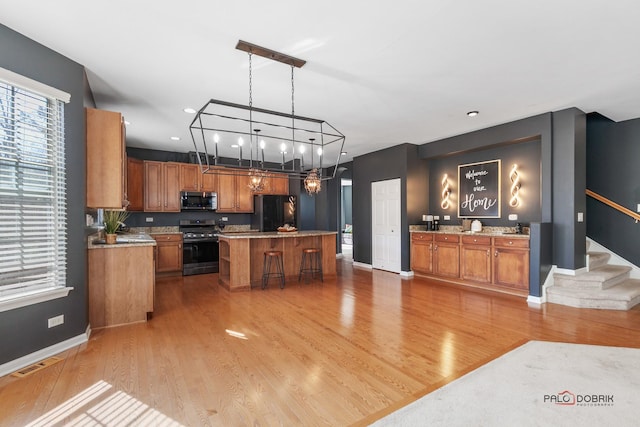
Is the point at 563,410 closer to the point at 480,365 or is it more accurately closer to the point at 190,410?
the point at 480,365

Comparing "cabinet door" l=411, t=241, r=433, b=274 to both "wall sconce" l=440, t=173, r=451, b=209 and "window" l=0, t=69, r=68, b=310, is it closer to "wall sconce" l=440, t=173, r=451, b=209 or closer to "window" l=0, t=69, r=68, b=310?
"wall sconce" l=440, t=173, r=451, b=209

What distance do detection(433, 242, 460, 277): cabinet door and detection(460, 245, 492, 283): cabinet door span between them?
4.5 inches

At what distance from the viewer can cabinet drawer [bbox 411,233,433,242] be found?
236 inches

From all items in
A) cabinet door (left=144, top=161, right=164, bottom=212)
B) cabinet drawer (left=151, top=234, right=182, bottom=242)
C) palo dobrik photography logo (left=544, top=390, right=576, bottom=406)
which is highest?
cabinet door (left=144, top=161, right=164, bottom=212)

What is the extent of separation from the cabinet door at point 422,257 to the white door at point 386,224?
30 centimetres

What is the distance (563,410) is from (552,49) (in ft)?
9.63

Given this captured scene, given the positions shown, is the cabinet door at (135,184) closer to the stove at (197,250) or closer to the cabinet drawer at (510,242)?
the stove at (197,250)

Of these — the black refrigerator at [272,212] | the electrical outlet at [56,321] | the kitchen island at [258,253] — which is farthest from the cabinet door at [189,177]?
the electrical outlet at [56,321]

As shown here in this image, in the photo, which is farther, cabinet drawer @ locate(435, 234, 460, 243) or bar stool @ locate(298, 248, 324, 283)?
bar stool @ locate(298, 248, 324, 283)

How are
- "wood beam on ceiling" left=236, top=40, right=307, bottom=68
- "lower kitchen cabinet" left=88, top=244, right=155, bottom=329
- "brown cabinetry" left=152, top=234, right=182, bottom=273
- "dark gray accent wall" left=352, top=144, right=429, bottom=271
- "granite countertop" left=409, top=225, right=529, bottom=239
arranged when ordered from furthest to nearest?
1. "dark gray accent wall" left=352, top=144, right=429, bottom=271
2. "brown cabinetry" left=152, top=234, right=182, bottom=273
3. "granite countertop" left=409, top=225, right=529, bottom=239
4. "lower kitchen cabinet" left=88, top=244, right=155, bottom=329
5. "wood beam on ceiling" left=236, top=40, right=307, bottom=68

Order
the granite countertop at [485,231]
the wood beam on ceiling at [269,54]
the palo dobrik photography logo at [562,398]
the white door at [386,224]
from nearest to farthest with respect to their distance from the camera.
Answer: the palo dobrik photography logo at [562,398]
the wood beam on ceiling at [269,54]
the granite countertop at [485,231]
the white door at [386,224]

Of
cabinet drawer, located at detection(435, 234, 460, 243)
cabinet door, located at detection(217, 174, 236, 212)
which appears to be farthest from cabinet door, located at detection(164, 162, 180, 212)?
cabinet drawer, located at detection(435, 234, 460, 243)

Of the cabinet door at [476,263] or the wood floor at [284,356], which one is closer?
the wood floor at [284,356]

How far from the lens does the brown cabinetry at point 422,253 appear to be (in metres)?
5.99
